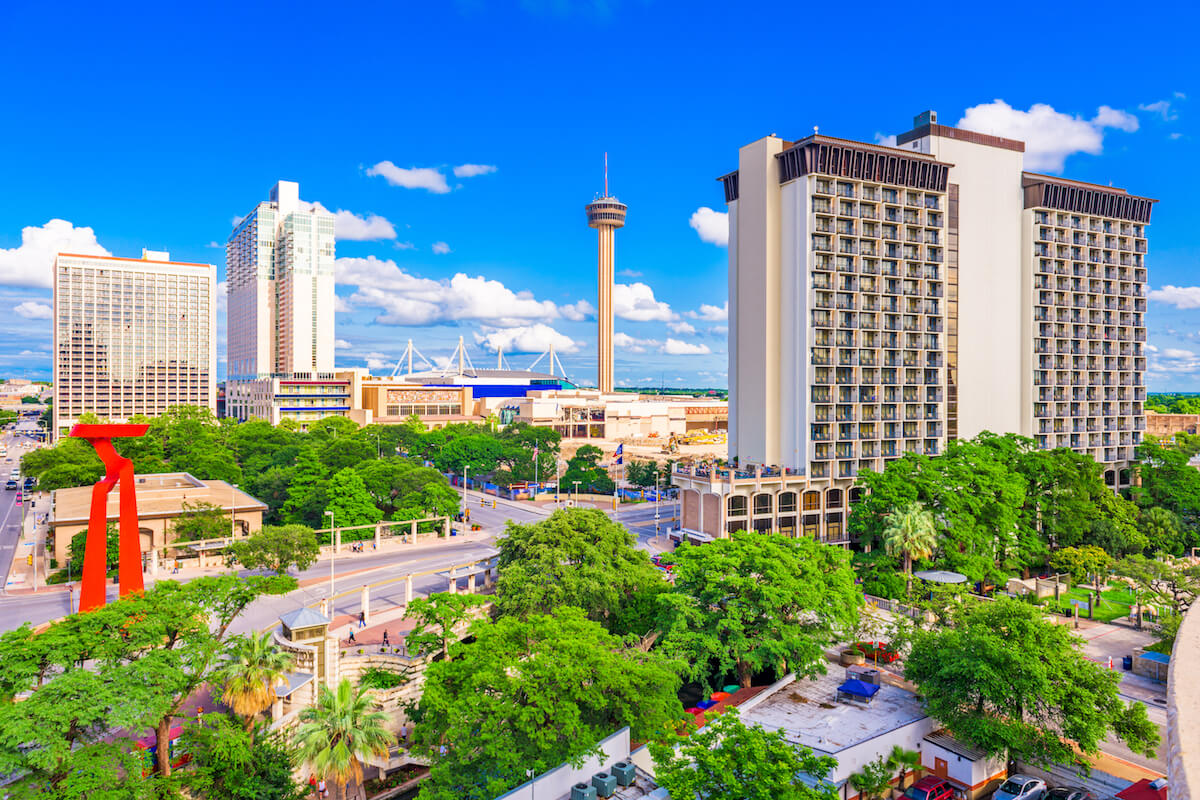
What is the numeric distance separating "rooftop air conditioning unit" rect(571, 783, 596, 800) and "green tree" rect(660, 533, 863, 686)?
9185 mm

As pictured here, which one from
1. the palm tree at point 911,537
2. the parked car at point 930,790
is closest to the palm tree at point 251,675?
the parked car at point 930,790

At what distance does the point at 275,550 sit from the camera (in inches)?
2275

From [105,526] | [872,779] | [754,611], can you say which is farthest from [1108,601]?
[105,526]

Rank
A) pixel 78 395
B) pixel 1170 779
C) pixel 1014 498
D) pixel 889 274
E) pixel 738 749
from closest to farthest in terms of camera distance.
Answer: pixel 1170 779
pixel 738 749
pixel 1014 498
pixel 889 274
pixel 78 395

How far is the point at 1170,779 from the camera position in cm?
1272

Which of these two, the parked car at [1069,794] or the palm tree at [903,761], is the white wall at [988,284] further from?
the palm tree at [903,761]

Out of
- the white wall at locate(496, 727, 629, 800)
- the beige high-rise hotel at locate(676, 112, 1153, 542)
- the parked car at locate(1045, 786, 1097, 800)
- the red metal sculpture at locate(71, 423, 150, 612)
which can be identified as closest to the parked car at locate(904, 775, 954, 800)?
the parked car at locate(1045, 786, 1097, 800)

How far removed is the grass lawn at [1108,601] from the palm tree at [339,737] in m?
48.6

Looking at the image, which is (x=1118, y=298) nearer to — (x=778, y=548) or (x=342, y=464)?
(x=778, y=548)

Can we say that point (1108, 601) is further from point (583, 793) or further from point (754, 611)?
point (583, 793)

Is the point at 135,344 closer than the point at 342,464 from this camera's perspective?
No

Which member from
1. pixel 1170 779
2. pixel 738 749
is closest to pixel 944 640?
pixel 738 749

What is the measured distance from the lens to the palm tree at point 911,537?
5641 centimetres

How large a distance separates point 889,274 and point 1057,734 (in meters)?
51.6
